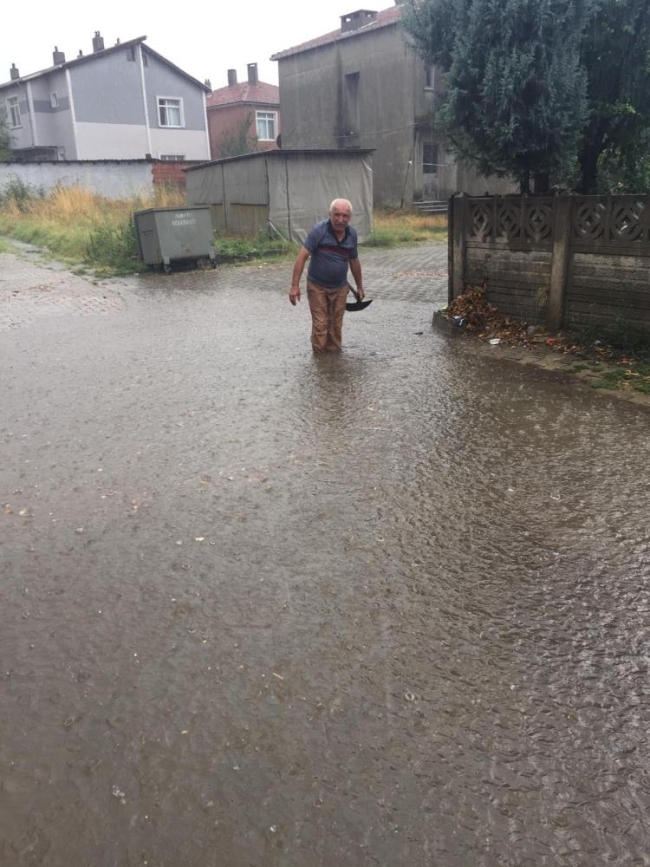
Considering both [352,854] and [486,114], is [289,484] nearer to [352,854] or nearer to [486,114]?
[352,854]

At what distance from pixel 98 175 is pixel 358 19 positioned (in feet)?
46.4

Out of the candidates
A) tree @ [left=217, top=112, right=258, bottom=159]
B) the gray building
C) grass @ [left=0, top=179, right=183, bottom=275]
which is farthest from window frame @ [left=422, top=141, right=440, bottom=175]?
the gray building

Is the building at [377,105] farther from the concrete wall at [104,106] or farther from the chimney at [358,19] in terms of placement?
the concrete wall at [104,106]

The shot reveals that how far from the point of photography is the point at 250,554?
12.3 feet

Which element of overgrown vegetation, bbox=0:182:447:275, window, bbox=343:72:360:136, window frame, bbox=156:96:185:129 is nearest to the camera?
overgrown vegetation, bbox=0:182:447:275

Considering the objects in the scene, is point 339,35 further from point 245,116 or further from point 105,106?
point 245,116

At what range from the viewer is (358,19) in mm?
33125

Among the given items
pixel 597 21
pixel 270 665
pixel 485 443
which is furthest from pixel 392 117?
pixel 270 665

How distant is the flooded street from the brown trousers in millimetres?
1649

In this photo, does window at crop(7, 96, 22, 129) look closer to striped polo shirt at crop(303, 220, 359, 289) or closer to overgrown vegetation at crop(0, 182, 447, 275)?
overgrown vegetation at crop(0, 182, 447, 275)

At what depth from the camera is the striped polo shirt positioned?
7.59 meters

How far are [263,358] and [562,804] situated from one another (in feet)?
20.5

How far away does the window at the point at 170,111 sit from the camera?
40.6 m

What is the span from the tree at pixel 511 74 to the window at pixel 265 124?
41.5 metres
